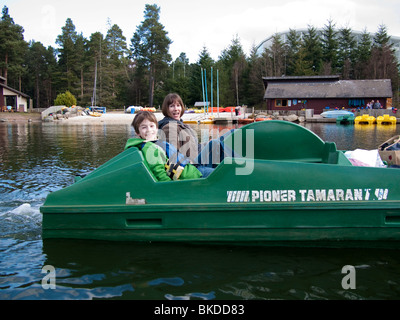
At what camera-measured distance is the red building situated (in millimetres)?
47700

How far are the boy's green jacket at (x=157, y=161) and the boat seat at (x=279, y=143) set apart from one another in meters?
0.89

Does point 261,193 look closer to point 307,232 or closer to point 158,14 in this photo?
point 307,232

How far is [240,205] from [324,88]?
48069mm

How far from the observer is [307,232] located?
4.56 metres

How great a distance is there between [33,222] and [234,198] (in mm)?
3028

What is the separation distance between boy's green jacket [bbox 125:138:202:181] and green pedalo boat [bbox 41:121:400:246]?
0.38ft

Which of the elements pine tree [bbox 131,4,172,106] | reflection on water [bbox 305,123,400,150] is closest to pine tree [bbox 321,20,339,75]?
pine tree [bbox 131,4,172,106]

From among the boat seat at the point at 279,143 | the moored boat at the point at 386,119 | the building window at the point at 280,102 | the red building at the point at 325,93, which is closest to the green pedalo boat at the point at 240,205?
the boat seat at the point at 279,143

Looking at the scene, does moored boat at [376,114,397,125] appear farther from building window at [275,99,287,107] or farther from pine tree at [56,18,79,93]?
pine tree at [56,18,79,93]

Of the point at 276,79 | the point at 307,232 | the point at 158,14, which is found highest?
the point at 158,14

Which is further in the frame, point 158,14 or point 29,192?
point 158,14

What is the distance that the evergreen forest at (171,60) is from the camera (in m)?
60.9

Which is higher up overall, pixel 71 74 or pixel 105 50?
pixel 105 50
